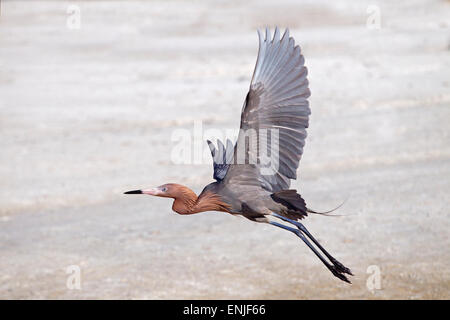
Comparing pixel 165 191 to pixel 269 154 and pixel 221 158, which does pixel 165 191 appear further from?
pixel 221 158

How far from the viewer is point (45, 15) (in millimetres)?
25078

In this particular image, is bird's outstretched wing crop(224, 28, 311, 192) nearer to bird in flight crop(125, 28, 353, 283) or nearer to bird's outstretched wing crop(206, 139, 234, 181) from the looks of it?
bird in flight crop(125, 28, 353, 283)

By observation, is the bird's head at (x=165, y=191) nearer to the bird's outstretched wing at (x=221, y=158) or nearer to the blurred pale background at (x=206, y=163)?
the bird's outstretched wing at (x=221, y=158)

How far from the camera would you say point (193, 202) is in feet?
8.73

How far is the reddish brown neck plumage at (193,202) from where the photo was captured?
8.64 feet

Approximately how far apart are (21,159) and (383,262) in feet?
22.6

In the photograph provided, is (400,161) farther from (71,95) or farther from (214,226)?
(71,95)

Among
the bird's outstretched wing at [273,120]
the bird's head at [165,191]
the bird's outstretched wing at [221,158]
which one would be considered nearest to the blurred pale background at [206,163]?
the bird's outstretched wing at [221,158]

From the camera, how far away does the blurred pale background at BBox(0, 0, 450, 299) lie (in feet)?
33.1

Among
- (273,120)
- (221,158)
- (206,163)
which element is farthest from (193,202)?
(206,163)

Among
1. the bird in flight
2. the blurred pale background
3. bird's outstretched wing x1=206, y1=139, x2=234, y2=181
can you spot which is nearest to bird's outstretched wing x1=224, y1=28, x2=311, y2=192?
the bird in flight

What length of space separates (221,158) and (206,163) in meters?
10.9

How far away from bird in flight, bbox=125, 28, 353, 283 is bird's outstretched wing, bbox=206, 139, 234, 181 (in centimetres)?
2

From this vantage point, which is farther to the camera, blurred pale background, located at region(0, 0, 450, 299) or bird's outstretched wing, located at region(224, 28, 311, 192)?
blurred pale background, located at region(0, 0, 450, 299)
